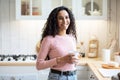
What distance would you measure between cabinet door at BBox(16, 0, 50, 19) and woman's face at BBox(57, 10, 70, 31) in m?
1.44

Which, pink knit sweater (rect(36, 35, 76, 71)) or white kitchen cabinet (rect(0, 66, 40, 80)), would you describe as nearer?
pink knit sweater (rect(36, 35, 76, 71))

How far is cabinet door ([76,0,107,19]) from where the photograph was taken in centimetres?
331

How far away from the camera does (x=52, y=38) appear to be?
1.86 metres

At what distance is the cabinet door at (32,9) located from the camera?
10.8ft

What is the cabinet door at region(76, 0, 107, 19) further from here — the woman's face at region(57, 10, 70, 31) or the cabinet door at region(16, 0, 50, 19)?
the woman's face at region(57, 10, 70, 31)

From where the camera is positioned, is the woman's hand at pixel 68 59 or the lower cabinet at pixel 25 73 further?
the lower cabinet at pixel 25 73

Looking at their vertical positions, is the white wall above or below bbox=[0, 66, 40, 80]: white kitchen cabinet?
above

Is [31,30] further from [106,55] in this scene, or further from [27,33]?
[106,55]

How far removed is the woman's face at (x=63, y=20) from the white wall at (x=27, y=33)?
5.66 ft

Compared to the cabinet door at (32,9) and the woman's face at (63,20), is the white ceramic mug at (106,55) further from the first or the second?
the woman's face at (63,20)

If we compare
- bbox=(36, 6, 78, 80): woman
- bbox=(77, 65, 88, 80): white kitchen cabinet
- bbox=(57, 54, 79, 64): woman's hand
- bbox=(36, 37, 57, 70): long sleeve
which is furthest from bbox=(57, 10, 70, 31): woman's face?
bbox=(77, 65, 88, 80): white kitchen cabinet

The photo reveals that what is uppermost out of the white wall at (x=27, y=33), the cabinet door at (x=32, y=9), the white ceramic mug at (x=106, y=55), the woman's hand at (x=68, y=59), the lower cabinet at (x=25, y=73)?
the cabinet door at (x=32, y=9)

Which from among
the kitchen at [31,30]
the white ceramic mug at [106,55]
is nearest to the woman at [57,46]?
the white ceramic mug at [106,55]

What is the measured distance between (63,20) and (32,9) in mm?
1545
